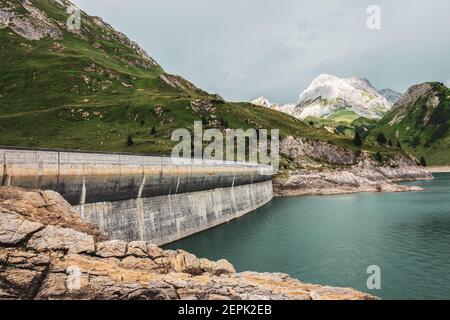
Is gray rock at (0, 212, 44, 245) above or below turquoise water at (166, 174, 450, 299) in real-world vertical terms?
above

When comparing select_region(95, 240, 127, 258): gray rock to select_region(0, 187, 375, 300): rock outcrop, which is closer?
select_region(0, 187, 375, 300): rock outcrop

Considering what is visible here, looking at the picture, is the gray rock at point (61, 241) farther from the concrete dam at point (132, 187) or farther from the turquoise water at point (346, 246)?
the turquoise water at point (346, 246)

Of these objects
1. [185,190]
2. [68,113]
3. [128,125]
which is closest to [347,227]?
[185,190]

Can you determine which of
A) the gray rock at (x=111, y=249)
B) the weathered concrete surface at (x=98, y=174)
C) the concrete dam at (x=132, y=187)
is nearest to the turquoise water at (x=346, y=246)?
the concrete dam at (x=132, y=187)

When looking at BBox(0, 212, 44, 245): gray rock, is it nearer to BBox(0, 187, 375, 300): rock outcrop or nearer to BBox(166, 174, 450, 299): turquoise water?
BBox(0, 187, 375, 300): rock outcrop

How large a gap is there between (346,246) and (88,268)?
42360mm

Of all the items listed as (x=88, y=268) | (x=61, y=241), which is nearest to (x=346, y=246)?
(x=88, y=268)

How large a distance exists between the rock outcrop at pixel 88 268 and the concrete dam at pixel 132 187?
5.79m

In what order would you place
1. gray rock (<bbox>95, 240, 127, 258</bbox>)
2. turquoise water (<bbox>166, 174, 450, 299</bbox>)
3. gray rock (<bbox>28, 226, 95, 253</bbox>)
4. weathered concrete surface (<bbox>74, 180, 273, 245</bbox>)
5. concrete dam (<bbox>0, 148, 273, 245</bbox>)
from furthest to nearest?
weathered concrete surface (<bbox>74, 180, 273, 245</bbox>)
turquoise water (<bbox>166, 174, 450, 299</bbox>)
concrete dam (<bbox>0, 148, 273, 245</bbox>)
gray rock (<bbox>95, 240, 127, 258</bbox>)
gray rock (<bbox>28, 226, 95, 253</bbox>)

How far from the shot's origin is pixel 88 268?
22516 millimetres

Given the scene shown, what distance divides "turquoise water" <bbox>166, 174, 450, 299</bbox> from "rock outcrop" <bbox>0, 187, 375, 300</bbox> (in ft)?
50.3

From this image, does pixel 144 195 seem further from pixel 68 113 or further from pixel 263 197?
pixel 68 113

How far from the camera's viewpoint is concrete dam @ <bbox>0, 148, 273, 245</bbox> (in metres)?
34.6

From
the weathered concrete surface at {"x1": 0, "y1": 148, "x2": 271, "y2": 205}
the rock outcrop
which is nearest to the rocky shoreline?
the weathered concrete surface at {"x1": 0, "y1": 148, "x2": 271, "y2": 205}
